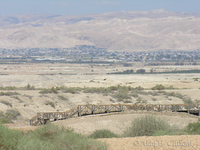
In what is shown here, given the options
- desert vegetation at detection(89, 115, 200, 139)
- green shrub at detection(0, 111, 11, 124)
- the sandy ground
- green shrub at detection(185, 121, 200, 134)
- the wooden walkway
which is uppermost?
the sandy ground

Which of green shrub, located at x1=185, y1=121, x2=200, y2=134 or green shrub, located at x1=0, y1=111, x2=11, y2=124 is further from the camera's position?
green shrub, located at x1=0, y1=111, x2=11, y2=124

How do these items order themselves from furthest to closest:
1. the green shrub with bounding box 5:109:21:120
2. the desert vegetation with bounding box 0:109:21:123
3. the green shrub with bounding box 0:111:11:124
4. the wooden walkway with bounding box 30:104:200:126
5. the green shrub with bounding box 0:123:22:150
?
1. the wooden walkway with bounding box 30:104:200:126
2. the green shrub with bounding box 5:109:21:120
3. the desert vegetation with bounding box 0:109:21:123
4. the green shrub with bounding box 0:111:11:124
5. the green shrub with bounding box 0:123:22:150

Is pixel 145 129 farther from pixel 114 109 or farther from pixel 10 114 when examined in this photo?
pixel 10 114

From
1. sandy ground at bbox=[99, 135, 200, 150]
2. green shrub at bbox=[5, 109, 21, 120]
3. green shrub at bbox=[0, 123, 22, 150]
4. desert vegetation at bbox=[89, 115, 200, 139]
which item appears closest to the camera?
green shrub at bbox=[0, 123, 22, 150]

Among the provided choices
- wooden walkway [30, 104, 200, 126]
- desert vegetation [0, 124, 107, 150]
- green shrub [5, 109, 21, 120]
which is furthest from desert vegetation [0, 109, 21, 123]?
desert vegetation [0, 124, 107, 150]

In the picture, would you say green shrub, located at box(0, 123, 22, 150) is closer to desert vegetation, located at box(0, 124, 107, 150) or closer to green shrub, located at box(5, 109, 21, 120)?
desert vegetation, located at box(0, 124, 107, 150)

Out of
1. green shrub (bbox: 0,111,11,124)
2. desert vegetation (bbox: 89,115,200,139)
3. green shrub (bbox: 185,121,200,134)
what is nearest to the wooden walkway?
green shrub (bbox: 0,111,11,124)

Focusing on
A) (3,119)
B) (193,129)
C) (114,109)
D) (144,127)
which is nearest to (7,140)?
(144,127)

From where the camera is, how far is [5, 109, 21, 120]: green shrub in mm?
22281

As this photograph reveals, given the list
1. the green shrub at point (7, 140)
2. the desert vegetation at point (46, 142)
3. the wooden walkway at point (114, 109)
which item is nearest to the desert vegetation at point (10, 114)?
the wooden walkway at point (114, 109)

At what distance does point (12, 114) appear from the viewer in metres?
22.7

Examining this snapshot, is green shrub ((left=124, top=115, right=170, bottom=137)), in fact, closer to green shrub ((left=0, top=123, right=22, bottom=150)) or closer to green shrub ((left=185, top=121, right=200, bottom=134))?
green shrub ((left=185, top=121, right=200, bottom=134))

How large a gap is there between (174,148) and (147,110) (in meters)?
13.7

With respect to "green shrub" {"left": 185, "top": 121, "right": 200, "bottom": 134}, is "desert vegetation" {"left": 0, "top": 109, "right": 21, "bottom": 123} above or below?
below
